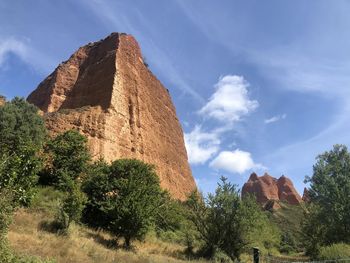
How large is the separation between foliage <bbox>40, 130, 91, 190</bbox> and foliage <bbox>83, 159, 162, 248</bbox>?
4.00 metres

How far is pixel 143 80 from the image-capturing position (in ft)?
203

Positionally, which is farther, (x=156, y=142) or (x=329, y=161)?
(x=156, y=142)

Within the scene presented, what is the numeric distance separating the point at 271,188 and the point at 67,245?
137 metres

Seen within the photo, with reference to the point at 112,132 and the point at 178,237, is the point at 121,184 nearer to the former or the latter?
the point at 178,237

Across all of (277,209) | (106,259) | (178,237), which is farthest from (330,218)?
(277,209)

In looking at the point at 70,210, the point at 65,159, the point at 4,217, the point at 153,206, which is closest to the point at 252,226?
the point at 153,206

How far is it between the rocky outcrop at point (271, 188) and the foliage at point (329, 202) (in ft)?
359

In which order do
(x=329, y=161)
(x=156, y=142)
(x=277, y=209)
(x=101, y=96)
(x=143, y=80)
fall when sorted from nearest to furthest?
(x=329, y=161)
(x=101, y=96)
(x=156, y=142)
(x=143, y=80)
(x=277, y=209)

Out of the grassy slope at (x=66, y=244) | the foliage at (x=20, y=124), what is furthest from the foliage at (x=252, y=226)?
the foliage at (x=20, y=124)

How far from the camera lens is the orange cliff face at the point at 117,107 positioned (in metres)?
45.6

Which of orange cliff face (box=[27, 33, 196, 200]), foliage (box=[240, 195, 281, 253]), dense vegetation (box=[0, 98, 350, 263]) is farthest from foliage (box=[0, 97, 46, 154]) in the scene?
foliage (box=[240, 195, 281, 253])

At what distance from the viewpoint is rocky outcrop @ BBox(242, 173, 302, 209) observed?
458 feet

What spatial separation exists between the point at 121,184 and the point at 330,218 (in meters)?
15.6

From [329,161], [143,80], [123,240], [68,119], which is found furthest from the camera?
[143,80]
